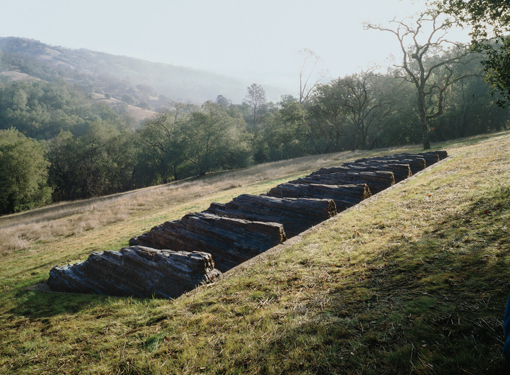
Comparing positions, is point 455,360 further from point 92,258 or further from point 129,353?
point 92,258

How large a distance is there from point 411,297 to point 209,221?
4.38 meters

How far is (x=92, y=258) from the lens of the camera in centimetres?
536

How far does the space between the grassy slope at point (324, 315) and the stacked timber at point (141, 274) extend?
32cm

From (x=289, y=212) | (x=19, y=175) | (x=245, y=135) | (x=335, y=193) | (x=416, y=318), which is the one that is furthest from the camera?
(x=245, y=135)

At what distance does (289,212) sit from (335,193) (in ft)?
6.86

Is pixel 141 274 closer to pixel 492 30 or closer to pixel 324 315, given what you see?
pixel 324 315

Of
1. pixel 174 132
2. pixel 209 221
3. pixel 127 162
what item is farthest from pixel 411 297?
pixel 127 162

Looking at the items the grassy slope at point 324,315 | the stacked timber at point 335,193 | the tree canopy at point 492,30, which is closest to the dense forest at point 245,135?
the tree canopy at point 492,30

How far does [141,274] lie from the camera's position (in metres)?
4.54

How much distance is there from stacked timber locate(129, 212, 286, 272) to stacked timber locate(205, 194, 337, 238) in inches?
29.3

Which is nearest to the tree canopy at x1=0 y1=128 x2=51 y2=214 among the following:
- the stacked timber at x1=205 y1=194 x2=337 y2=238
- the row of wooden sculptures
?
the row of wooden sculptures

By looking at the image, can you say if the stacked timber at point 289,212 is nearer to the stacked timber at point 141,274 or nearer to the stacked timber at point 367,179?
the stacked timber at point 141,274

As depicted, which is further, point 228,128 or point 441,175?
point 228,128

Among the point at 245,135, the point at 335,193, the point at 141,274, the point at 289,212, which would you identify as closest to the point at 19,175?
the point at 245,135
